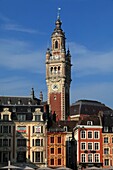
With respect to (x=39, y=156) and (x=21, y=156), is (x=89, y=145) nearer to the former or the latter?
(x=39, y=156)

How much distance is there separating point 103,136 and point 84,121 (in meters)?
4.51

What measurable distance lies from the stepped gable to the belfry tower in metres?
2.33

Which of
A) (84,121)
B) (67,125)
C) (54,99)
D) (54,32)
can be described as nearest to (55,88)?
(54,99)

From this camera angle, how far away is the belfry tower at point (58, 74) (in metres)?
136

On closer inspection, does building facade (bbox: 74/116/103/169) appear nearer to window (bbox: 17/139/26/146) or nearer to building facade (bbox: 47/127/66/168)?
building facade (bbox: 47/127/66/168)

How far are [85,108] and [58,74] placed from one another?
500 inches

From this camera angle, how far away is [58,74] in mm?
138875

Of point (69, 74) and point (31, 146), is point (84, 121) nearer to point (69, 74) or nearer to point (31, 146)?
point (31, 146)

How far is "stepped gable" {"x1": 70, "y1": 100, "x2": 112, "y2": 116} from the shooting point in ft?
449

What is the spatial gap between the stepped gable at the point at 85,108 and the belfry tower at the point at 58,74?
7.66 feet

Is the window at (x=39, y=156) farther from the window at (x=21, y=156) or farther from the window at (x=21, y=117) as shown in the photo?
the window at (x=21, y=117)

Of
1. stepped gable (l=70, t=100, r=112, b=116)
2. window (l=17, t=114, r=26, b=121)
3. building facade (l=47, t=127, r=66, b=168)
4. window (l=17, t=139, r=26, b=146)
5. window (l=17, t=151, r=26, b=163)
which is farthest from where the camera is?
stepped gable (l=70, t=100, r=112, b=116)

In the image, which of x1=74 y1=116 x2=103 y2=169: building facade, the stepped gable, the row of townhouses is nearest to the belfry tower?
the stepped gable

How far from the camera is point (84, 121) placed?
293 ft
